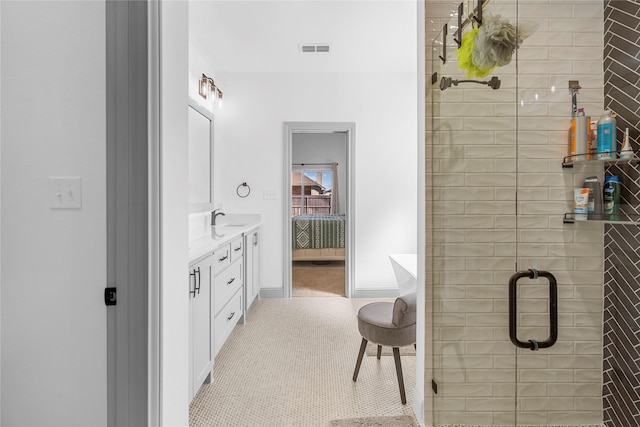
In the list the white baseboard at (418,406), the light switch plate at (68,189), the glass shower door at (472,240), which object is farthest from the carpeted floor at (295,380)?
the light switch plate at (68,189)

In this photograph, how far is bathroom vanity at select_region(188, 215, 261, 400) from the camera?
1.73 m

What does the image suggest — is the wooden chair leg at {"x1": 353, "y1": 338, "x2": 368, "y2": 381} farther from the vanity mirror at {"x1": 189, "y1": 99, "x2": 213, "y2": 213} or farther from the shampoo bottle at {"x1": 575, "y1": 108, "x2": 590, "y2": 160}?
the vanity mirror at {"x1": 189, "y1": 99, "x2": 213, "y2": 213}

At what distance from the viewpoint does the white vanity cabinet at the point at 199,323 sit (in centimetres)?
169

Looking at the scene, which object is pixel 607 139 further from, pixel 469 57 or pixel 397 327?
pixel 397 327

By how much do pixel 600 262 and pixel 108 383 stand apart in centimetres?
199

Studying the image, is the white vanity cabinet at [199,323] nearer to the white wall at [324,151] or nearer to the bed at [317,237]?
the bed at [317,237]

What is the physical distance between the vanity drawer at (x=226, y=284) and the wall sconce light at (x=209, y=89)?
1.68 metres

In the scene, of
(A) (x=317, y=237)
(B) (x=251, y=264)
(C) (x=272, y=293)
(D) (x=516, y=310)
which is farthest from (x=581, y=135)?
(A) (x=317, y=237)

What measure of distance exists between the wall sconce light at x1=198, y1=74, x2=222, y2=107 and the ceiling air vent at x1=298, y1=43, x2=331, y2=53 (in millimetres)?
955

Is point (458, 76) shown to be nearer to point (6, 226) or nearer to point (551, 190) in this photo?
point (551, 190)

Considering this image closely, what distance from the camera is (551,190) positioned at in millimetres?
1481

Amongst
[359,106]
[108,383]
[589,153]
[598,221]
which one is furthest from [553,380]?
[359,106]

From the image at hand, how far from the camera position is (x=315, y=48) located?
10.9 feet

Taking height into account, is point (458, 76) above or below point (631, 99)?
Answer: above
